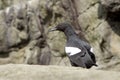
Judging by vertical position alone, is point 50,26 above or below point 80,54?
below

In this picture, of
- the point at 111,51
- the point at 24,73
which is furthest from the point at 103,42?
the point at 24,73

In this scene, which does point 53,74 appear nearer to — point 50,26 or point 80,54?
point 80,54

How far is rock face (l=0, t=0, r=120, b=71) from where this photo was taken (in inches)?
523

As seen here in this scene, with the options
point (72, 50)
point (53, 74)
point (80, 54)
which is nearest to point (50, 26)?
point (72, 50)

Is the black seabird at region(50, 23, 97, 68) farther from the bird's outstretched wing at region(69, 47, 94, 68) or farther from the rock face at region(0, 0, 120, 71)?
the rock face at region(0, 0, 120, 71)

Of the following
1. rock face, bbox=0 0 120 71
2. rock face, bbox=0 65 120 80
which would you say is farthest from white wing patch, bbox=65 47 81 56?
rock face, bbox=0 0 120 71

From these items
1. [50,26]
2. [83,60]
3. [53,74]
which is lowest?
[50,26]

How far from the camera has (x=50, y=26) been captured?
1458 cm

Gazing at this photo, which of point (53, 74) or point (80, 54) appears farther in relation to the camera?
point (80, 54)

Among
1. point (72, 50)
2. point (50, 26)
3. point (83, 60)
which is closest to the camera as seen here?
point (83, 60)

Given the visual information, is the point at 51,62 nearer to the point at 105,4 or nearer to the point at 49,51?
the point at 49,51

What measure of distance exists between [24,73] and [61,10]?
8468mm

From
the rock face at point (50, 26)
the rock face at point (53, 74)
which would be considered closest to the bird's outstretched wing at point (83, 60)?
the rock face at point (53, 74)

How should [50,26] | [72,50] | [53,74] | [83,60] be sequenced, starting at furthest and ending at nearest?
[50,26] < [72,50] < [83,60] < [53,74]
